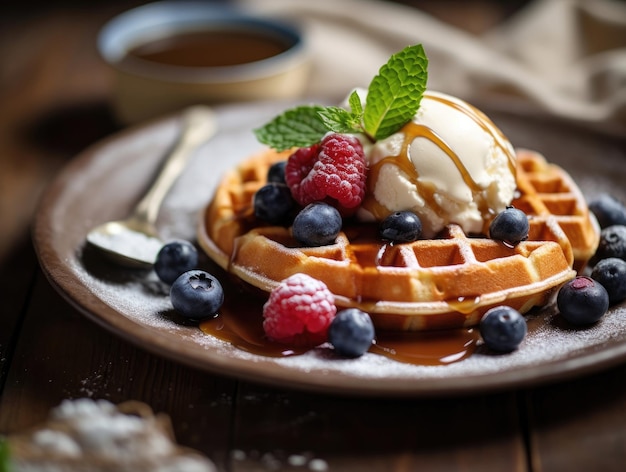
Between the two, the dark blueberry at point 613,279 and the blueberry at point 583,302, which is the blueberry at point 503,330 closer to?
the blueberry at point 583,302

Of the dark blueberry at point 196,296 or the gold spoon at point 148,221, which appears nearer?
the dark blueberry at point 196,296

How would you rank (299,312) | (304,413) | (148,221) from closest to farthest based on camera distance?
(304,413), (299,312), (148,221)

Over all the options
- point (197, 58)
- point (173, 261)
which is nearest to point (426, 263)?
point (173, 261)

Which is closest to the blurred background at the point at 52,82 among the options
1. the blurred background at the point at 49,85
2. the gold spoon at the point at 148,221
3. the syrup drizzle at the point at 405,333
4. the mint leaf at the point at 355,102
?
the blurred background at the point at 49,85

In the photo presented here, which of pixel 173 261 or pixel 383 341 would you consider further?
pixel 173 261

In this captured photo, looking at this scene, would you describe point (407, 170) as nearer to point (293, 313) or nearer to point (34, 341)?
point (293, 313)

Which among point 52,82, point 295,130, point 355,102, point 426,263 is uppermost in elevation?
point 355,102

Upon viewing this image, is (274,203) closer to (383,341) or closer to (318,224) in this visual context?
(318,224)
